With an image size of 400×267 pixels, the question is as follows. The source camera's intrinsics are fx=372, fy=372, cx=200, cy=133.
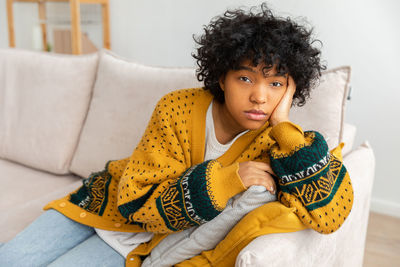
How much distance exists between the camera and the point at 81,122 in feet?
5.23

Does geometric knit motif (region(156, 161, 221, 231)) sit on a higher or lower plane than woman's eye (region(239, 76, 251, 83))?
lower

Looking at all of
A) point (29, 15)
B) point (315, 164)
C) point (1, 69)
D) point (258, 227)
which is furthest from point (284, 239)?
point (29, 15)

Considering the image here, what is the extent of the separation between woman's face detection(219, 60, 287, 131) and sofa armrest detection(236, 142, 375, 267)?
0.27 m

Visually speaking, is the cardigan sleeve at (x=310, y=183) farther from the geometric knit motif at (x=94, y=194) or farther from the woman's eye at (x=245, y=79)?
the geometric knit motif at (x=94, y=194)

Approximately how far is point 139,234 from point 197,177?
12.3 inches

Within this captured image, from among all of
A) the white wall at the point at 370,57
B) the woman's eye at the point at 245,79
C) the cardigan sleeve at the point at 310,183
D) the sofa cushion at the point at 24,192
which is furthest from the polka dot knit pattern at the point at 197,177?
the white wall at the point at 370,57

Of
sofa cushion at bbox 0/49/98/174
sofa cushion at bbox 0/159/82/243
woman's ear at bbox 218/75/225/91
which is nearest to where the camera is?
woman's ear at bbox 218/75/225/91

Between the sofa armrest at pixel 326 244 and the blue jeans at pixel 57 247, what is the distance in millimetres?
423

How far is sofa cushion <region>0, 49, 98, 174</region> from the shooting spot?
1.59 meters

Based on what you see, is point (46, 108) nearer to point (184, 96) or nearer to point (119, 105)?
point (119, 105)

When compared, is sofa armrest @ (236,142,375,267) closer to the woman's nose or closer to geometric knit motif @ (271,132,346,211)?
geometric knit motif @ (271,132,346,211)

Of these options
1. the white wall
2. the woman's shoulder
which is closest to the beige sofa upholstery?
the woman's shoulder

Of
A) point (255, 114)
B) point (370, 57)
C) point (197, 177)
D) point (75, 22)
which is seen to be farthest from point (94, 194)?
point (75, 22)

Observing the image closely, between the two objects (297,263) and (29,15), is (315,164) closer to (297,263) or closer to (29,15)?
(297,263)
